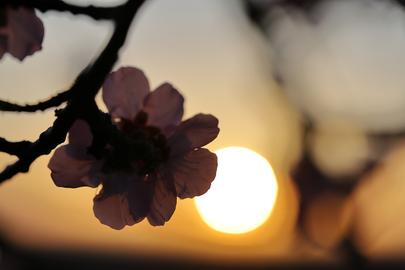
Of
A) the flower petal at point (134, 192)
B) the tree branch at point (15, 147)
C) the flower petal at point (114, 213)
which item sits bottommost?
the tree branch at point (15, 147)

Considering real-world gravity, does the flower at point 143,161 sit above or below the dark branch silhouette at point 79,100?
above

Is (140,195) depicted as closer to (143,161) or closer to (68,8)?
(143,161)

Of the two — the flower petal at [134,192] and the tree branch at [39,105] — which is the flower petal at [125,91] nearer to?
the flower petal at [134,192]

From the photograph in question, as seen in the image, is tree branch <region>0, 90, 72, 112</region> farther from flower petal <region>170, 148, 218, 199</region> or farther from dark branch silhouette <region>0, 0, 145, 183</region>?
flower petal <region>170, 148, 218, 199</region>

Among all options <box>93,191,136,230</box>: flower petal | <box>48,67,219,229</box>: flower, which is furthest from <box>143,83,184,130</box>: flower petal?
<box>93,191,136,230</box>: flower petal

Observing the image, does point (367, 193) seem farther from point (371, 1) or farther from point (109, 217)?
point (109, 217)

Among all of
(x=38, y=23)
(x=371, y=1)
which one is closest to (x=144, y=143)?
(x=38, y=23)

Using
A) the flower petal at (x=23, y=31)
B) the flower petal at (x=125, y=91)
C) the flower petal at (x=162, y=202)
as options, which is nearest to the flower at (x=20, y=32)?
the flower petal at (x=23, y=31)
